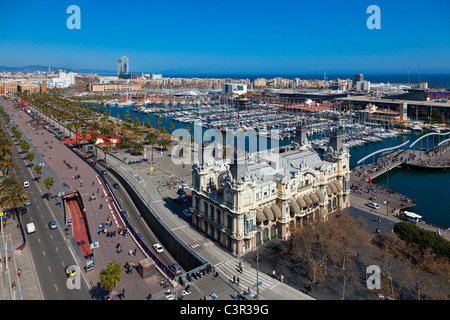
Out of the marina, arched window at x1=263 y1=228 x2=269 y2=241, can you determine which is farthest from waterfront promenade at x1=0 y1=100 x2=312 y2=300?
the marina

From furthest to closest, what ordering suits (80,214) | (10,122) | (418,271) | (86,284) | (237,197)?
1. (10,122)
2. (80,214)
3. (237,197)
4. (86,284)
5. (418,271)

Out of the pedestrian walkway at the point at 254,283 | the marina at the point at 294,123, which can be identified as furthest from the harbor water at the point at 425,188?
the pedestrian walkway at the point at 254,283

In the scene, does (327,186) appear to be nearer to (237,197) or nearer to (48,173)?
(237,197)

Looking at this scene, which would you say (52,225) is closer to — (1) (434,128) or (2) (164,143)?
(2) (164,143)

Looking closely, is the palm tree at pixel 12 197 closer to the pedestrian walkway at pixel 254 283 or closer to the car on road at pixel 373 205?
the pedestrian walkway at pixel 254 283

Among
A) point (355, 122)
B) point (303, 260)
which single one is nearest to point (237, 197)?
point (303, 260)
